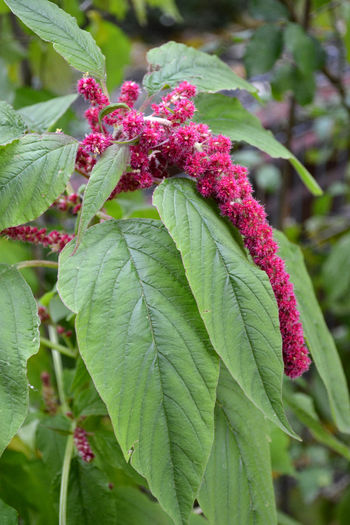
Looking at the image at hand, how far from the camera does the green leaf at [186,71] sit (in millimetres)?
608

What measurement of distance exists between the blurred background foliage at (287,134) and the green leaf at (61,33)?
0.87ft

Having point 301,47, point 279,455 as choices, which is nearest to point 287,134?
point 301,47

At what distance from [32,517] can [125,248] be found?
420mm

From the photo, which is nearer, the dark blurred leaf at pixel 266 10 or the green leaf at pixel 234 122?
the green leaf at pixel 234 122

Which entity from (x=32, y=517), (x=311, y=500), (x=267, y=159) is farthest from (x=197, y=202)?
(x=267, y=159)

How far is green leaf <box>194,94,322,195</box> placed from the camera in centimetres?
60

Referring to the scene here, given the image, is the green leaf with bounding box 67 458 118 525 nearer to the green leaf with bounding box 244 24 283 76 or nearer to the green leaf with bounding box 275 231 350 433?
the green leaf with bounding box 275 231 350 433

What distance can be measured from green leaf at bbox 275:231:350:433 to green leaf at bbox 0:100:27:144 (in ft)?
1.03

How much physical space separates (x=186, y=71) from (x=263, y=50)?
750mm

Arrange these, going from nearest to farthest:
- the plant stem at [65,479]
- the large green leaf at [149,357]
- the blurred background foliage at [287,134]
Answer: the large green leaf at [149,357], the plant stem at [65,479], the blurred background foliage at [287,134]

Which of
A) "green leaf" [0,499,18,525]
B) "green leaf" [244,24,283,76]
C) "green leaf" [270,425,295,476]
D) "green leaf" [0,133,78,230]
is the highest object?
"green leaf" [244,24,283,76]

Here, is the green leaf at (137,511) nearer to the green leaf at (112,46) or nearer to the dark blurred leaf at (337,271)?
the green leaf at (112,46)

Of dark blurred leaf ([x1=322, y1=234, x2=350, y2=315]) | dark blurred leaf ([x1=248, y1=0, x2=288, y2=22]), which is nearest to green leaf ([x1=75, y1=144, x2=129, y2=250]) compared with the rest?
dark blurred leaf ([x1=248, y1=0, x2=288, y2=22])

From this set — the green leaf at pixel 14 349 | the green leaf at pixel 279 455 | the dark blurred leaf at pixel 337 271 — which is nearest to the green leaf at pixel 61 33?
the green leaf at pixel 14 349
